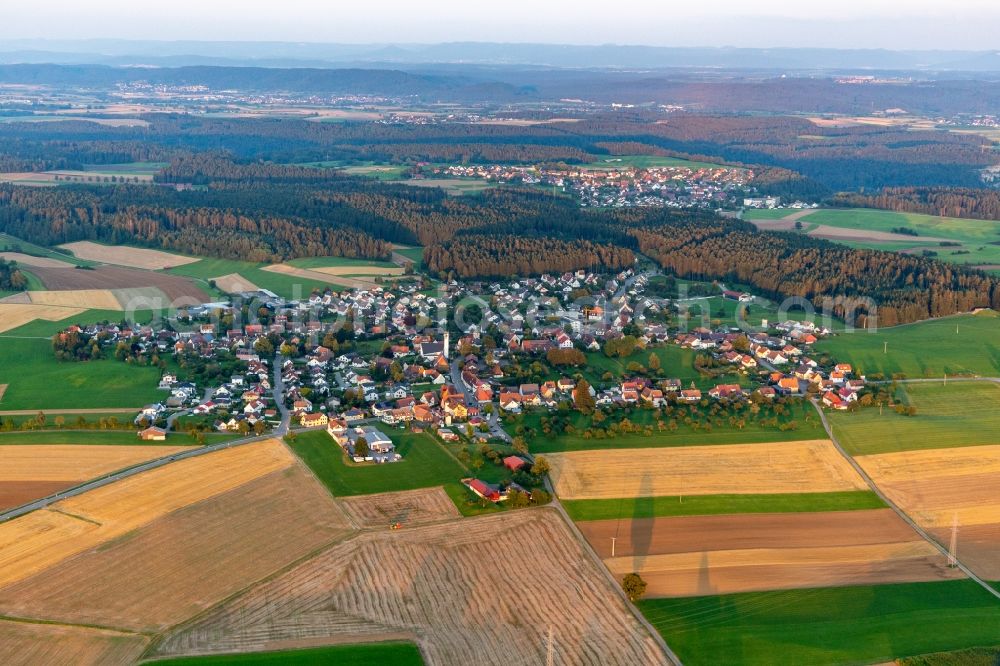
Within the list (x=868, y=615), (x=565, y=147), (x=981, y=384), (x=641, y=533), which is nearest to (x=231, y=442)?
(x=641, y=533)

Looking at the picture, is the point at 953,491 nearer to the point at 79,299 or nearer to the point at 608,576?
the point at 608,576

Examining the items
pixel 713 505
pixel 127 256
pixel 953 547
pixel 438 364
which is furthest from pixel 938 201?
pixel 713 505

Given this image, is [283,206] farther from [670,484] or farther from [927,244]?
[670,484]

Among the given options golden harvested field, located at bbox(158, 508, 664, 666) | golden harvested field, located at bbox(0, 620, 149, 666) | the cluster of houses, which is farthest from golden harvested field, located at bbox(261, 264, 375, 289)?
golden harvested field, located at bbox(0, 620, 149, 666)

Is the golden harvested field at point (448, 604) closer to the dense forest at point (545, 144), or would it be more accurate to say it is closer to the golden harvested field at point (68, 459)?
the golden harvested field at point (68, 459)

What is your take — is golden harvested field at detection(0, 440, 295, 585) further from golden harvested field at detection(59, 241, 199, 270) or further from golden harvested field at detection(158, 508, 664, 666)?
golden harvested field at detection(59, 241, 199, 270)
